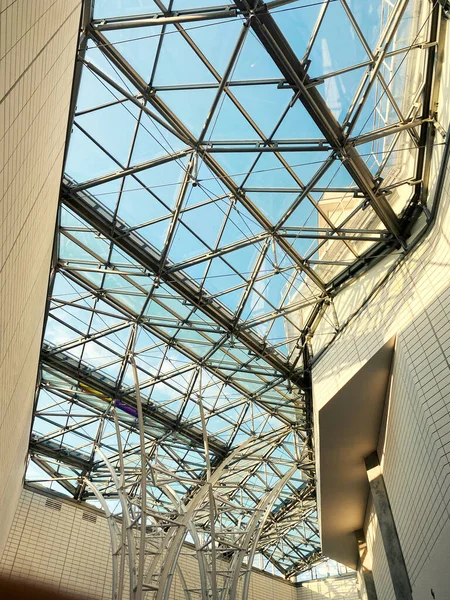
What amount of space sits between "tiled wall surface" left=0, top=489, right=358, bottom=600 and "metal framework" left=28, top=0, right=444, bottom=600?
4734mm

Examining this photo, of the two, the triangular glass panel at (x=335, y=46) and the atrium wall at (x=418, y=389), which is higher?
the triangular glass panel at (x=335, y=46)

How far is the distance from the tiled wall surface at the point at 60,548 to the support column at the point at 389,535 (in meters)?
24.3

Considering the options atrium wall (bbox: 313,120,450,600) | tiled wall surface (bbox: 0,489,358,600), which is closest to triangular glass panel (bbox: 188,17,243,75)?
atrium wall (bbox: 313,120,450,600)

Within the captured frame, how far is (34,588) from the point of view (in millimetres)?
32156

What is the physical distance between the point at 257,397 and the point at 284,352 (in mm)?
4878

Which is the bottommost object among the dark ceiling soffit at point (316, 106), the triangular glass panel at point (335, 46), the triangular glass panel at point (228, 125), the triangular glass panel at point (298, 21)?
the dark ceiling soffit at point (316, 106)

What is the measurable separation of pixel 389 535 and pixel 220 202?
16.2 metres

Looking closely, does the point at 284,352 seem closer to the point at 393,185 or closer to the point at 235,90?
the point at 393,185

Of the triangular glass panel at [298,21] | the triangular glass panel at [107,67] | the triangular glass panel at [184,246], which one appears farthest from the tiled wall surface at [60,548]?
the triangular glass panel at [298,21]

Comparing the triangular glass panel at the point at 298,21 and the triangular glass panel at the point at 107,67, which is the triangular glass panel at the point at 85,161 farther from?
the triangular glass panel at the point at 298,21

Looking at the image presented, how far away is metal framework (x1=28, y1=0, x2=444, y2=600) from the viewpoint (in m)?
15.1

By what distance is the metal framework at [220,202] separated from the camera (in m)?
15.1

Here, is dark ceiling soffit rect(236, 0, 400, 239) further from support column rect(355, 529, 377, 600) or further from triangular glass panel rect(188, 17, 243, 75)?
support column rect(355, 529, 377, 600)

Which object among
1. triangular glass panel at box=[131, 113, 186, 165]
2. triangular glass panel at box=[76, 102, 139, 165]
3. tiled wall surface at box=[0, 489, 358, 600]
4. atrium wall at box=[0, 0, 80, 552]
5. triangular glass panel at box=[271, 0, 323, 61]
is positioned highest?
triangular glass panel at box=[131, 113, 186, 165]
